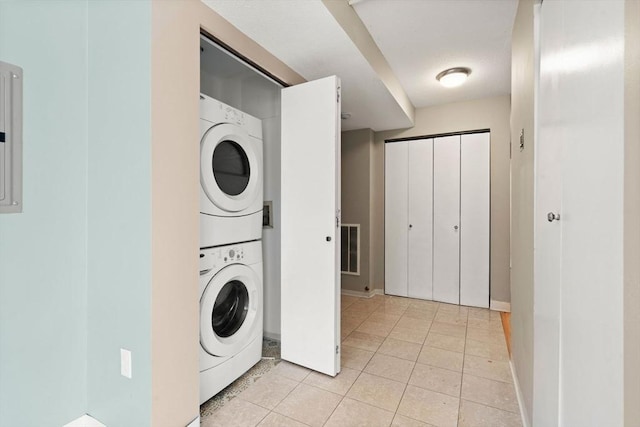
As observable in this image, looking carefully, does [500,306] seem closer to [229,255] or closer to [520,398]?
[520,398]

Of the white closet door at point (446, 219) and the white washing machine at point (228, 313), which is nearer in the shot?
the white washing machine at point (228, 313)

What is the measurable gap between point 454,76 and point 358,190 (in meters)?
1.76

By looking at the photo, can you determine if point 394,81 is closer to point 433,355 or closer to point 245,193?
point 245,193

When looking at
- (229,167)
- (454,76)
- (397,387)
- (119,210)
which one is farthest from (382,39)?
(397,387)

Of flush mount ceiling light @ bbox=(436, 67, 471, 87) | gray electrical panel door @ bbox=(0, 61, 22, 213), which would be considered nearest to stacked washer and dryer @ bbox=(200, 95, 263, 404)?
gray electrical panel door @ bbox=(0, 61, 22, 213)

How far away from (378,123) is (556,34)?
2.70 m

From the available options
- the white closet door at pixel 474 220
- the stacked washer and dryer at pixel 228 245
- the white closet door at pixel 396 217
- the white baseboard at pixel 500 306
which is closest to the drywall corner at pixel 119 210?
the stacked washer and dryer at pixel 228 245

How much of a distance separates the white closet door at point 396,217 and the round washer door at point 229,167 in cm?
229

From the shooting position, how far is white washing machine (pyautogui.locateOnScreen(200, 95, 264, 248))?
1709mm

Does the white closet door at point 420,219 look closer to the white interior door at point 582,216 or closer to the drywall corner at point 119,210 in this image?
the white interior door at point 582,216

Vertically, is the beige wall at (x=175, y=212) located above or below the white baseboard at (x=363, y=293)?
above

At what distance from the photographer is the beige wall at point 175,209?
1299 mm

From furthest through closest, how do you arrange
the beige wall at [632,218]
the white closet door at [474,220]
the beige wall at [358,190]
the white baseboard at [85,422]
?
the beige wall at [358,190]
the white closet door at [474,220]
the white baseboard at [85,422]
the beige wall at [632,218]

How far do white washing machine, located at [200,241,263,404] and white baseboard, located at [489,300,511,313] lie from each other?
2.68m
